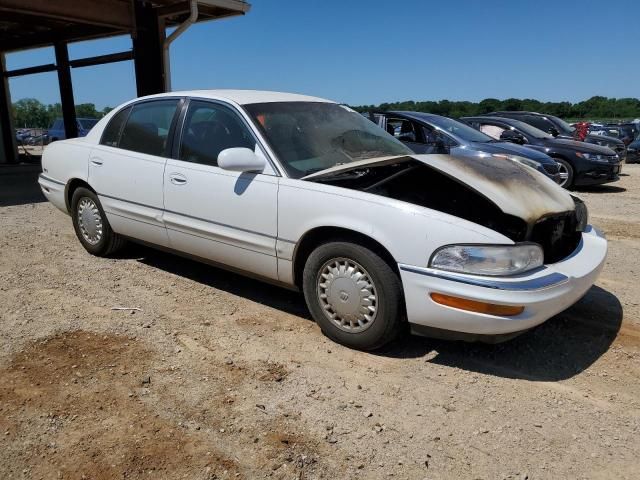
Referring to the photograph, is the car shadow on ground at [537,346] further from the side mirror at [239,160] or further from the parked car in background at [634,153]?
the parked car in background at [634,153]

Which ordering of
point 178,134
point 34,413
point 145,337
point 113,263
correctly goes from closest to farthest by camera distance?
point 34,413 → point 145,337 → point 178,134 → point 113,263

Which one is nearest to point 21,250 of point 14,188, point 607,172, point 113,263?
point 113,263

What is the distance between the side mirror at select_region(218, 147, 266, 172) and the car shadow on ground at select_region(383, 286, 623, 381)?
58.0 inches

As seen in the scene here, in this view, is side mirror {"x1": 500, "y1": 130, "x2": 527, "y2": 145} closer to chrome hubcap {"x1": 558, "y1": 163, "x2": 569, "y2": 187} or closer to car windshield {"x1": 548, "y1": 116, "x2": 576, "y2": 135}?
chrome hubcap {"x1": 558, "y1": 163, "x2": 569, "y2": 187}

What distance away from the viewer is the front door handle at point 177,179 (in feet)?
13.1

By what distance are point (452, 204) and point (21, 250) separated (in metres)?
4.55

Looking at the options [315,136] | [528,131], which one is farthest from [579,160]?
[315,136]

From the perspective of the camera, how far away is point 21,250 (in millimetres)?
5531

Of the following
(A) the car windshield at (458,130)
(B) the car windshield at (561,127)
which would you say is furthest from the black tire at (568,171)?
(B) the car windshield at (561,127)

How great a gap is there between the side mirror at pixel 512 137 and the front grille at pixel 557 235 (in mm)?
6486

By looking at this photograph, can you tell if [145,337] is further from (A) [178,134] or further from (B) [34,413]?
(A) [178,134]

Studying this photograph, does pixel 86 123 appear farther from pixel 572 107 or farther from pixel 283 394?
pixel 572 107

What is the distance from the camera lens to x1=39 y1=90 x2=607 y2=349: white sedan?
2.82 meters

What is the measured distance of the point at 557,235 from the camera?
334 centimetres
